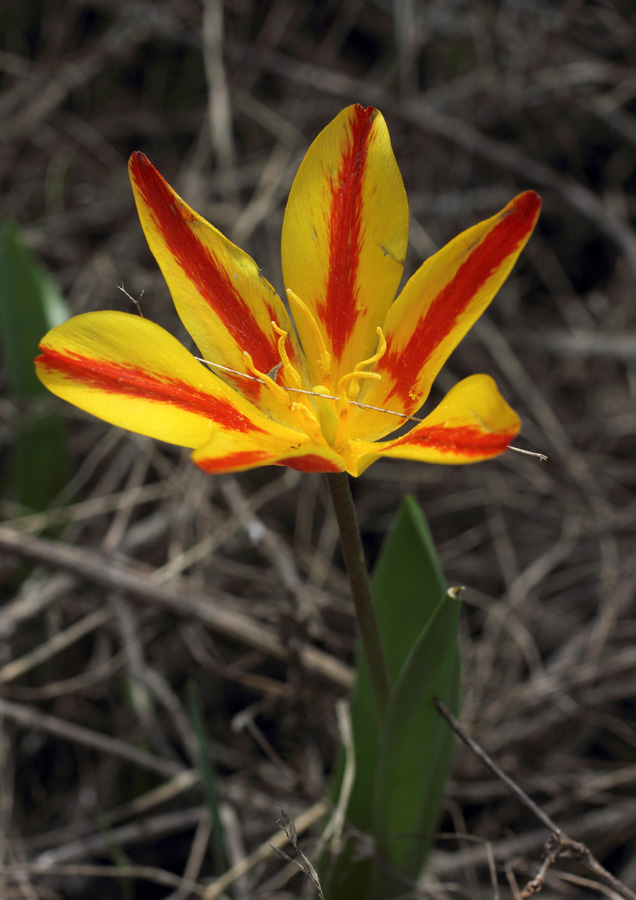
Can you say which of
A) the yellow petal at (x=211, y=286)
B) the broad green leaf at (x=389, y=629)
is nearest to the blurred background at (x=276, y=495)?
the broad green leaf at (x=389, y=629)

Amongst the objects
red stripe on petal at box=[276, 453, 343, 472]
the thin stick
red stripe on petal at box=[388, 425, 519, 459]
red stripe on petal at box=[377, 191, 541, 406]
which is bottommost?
the thin stick

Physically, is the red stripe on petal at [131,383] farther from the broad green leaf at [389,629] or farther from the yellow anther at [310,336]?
the broad green leaf at [389,629]

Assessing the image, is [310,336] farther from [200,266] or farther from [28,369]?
[28,369]

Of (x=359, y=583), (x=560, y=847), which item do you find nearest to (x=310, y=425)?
(x=359, y=583)

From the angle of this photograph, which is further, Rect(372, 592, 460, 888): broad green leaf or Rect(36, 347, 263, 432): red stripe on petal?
Rect(372, 592, 460, 888): broad green leaf

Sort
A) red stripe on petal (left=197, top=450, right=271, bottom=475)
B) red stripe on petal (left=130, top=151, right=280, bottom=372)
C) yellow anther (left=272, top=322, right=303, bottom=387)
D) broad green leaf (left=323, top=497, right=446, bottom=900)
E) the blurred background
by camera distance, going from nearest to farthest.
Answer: red stripe on petal (left=197, top=450, right=271, bottom=475) < red stripe on petal (left=130, top=151, right=280, bottom=372) < yellow anther (left=272, top=322, right=303, bottom=387) < broad green leaf (left=323, top=497, right=446, bottom=900) < the blurred background

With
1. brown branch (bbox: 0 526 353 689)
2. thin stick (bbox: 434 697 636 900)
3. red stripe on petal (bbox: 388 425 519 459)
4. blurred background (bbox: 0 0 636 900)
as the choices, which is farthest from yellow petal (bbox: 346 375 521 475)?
brown branch (bbox: 0 526 353 689)

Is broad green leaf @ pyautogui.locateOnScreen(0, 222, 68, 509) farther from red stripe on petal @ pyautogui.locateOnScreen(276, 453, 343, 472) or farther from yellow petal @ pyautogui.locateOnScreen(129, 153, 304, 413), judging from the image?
red stripe on petal @ pyautogui.locateOnScreen(276, 453, 343, 472)
